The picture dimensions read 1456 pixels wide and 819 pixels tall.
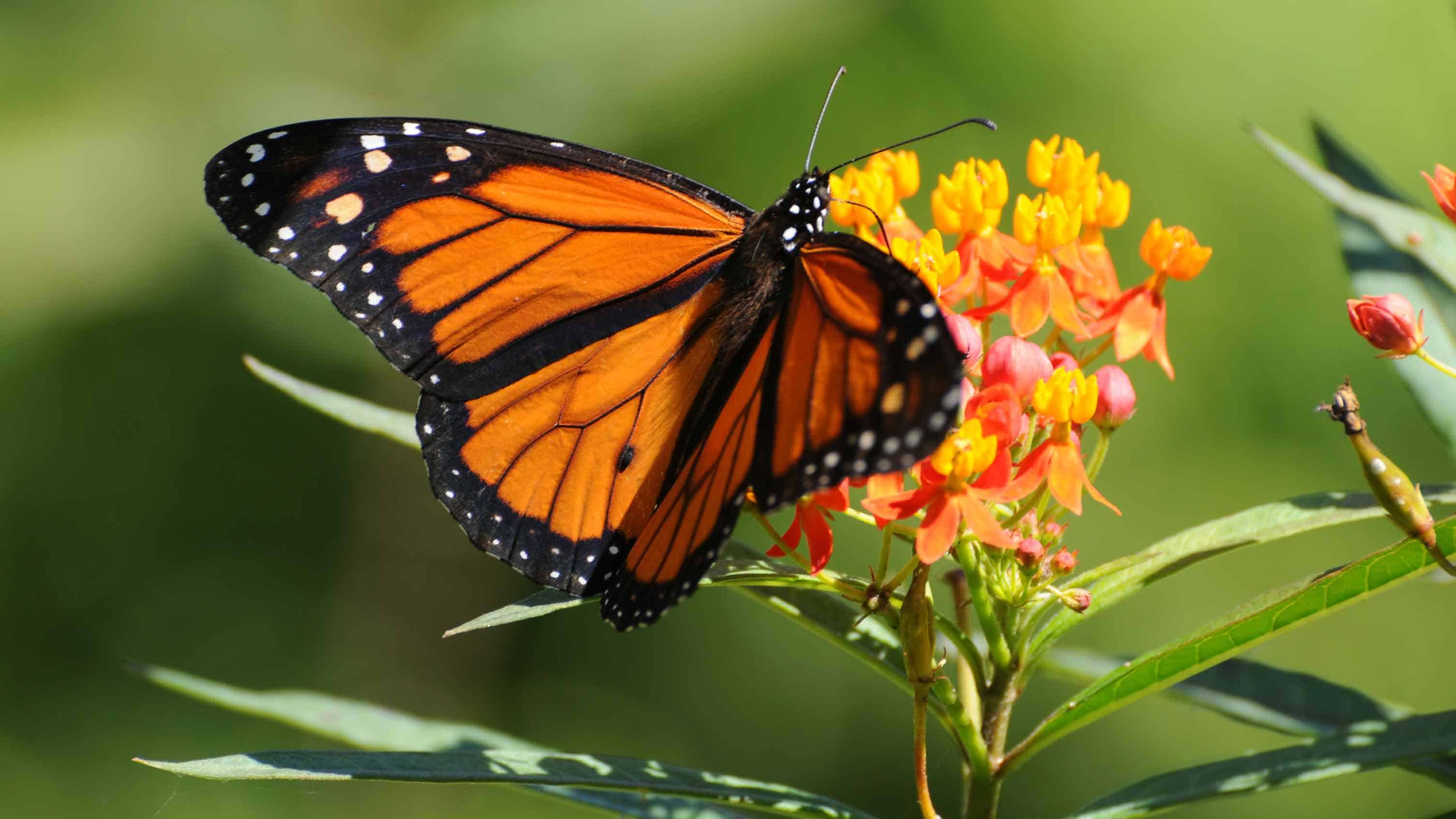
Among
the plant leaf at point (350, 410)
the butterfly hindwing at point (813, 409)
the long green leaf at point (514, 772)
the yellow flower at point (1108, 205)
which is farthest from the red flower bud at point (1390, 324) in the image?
the plant leaf at point (350, 410)

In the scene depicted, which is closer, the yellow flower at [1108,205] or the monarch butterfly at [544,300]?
the monarch butterfly at [544,300]

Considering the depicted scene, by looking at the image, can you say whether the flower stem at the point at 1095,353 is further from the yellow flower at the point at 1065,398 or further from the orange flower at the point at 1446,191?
the orange flower at the point at 1446,191

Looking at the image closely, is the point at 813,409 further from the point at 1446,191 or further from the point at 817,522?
the point at 1446,191

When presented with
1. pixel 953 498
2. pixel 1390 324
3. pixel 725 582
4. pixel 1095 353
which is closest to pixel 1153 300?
pixel 1095 353

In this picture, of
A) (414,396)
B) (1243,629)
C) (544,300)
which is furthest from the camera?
(414,396)

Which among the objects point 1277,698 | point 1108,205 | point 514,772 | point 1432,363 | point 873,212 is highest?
point 1108,205

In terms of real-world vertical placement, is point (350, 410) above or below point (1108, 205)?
below

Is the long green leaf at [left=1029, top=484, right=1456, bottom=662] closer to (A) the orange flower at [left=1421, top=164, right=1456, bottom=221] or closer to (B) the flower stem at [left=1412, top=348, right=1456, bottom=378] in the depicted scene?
(B) the flower stem at [left=1412, top=348, right=1456, bottom=378]
